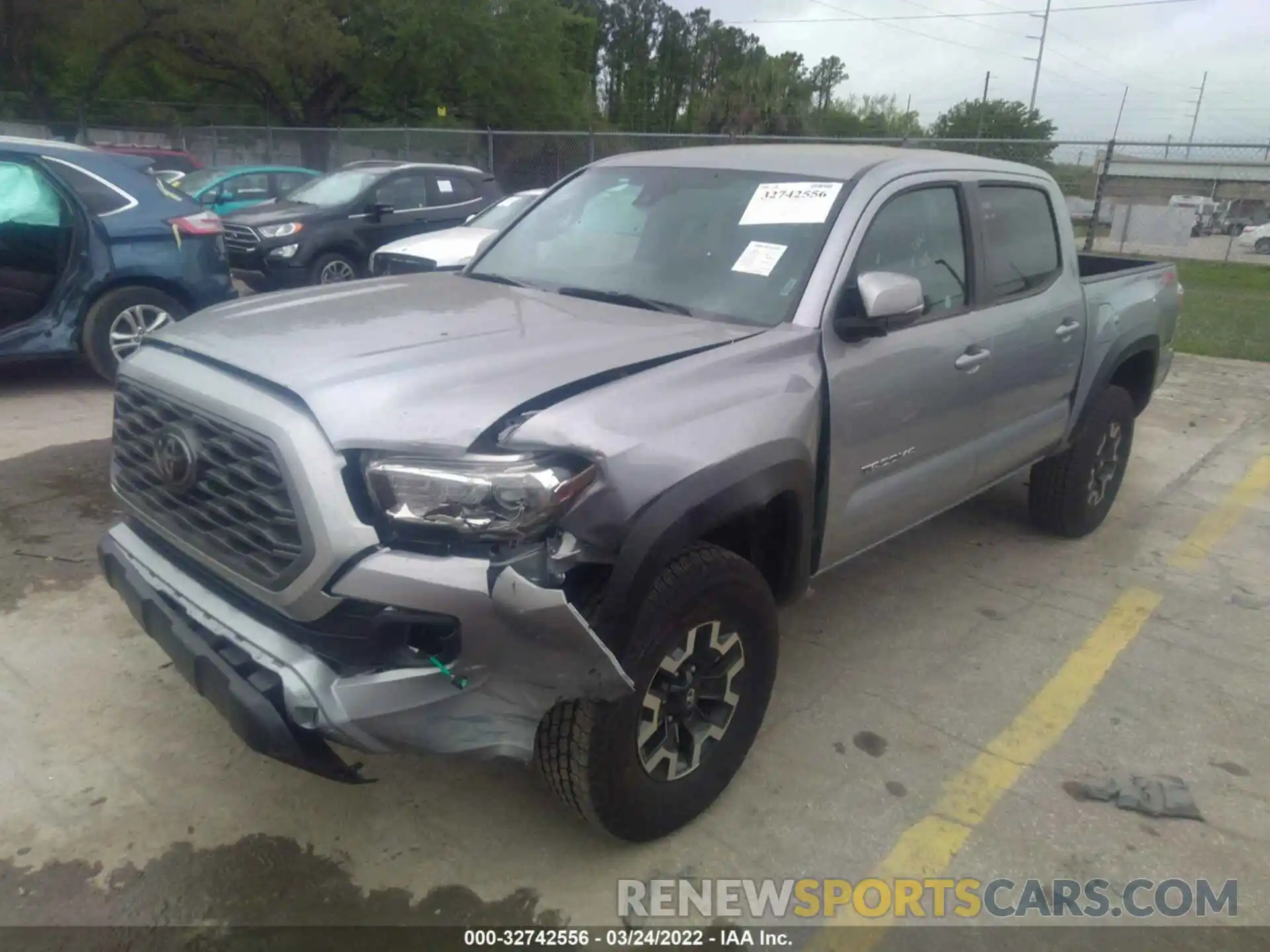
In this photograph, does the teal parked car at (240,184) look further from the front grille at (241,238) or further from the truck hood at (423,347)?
the truck hood at (423,347)

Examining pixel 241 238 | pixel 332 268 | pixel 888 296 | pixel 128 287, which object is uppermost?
pixel 888 296

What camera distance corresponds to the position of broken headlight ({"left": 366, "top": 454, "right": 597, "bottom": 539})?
81.7 inches

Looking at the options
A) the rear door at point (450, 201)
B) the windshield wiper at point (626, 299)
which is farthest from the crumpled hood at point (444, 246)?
the windshield wiper at point (626, 299)

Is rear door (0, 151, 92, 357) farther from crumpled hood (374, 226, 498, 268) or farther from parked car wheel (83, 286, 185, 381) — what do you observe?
crumpled hood (374, 226, 498, 268)

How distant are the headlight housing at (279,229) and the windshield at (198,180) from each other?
531 centimetres

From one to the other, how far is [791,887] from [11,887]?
2.01 metres

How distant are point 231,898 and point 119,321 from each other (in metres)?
5.01

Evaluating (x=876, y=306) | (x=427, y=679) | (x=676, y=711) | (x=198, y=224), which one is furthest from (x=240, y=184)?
(x=427, y=679)

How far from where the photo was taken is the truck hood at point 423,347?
2.18 metres

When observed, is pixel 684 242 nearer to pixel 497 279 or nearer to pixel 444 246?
pixel 497 279

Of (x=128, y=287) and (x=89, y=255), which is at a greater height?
A: (x=89, y=255)

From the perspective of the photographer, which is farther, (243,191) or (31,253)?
(243,191)

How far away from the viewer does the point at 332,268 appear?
33.7 feet

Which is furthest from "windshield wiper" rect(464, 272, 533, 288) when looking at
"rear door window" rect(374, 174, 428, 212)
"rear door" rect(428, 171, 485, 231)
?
"rear door" rect(428, 171, 485, 231)
